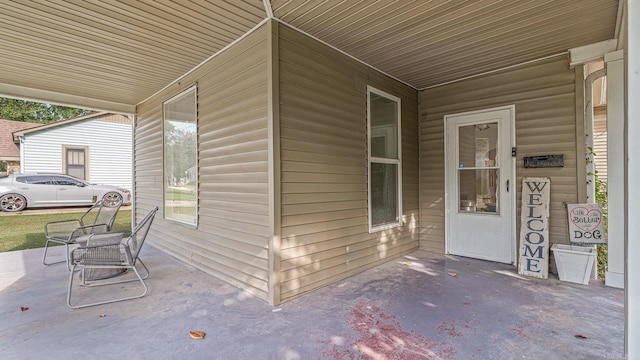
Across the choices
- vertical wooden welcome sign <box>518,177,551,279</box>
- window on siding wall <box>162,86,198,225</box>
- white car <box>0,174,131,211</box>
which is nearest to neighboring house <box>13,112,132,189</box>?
white car <box>0,174,131,211</box>

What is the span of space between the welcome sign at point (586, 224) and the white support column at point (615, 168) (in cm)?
9

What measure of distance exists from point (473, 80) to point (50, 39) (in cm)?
526

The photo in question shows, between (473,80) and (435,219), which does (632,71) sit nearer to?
(473,80)

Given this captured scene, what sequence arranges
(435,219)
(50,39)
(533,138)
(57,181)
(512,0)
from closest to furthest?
(512,0)
(50,39)
(533,138)
(435,219)
(57,181)

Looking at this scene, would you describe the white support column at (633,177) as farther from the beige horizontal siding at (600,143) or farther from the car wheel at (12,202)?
the car wheel at (12,202)

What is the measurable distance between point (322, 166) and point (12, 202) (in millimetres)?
10642

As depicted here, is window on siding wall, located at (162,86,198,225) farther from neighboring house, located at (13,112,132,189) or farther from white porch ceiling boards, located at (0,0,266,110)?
neighboring house, located at (13,112,132,189)

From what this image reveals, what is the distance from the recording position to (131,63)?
385 centimetres

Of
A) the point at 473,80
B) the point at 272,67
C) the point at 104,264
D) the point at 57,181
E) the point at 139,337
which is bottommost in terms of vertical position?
the point at 139,337

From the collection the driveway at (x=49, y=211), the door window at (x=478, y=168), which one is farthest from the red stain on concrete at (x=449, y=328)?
the driveway at (x=49, y=211)

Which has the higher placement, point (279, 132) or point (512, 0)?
point (512, 0)

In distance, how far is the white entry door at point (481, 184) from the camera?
3.99 metres

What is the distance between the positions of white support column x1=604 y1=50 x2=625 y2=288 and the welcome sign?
9 centimetres

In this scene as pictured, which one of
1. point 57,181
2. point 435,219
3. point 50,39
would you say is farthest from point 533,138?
point 57,181
